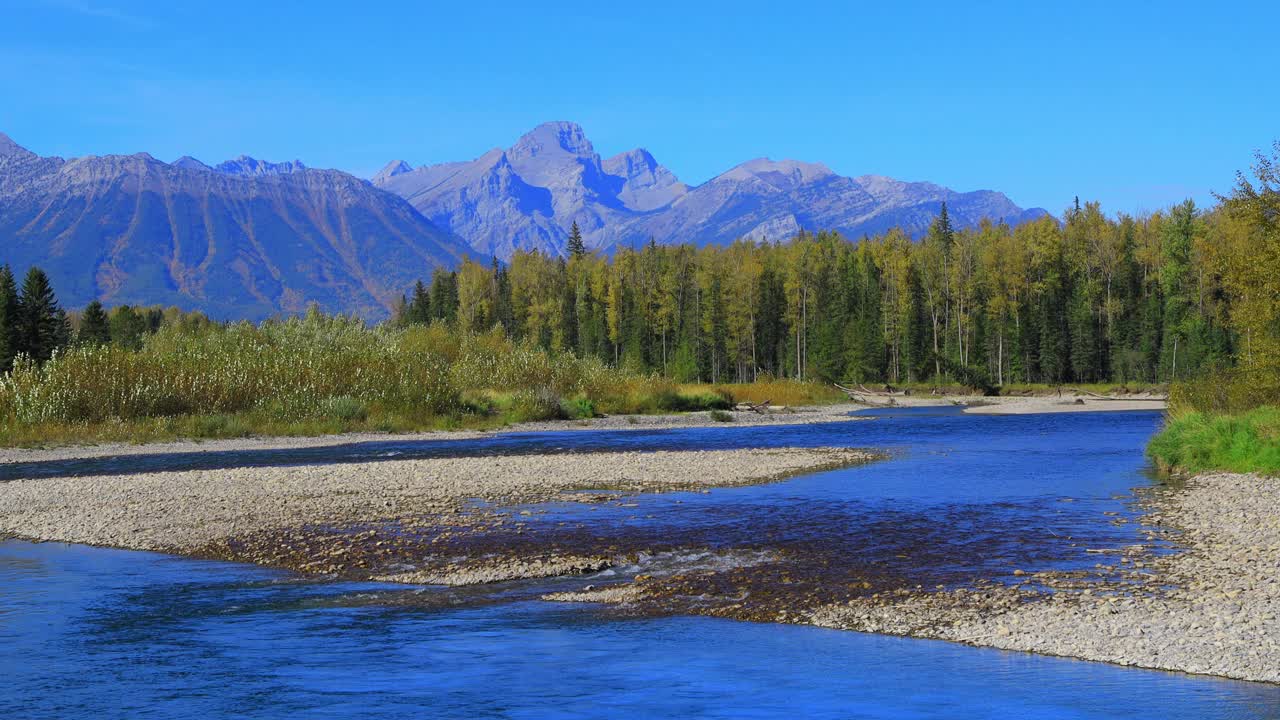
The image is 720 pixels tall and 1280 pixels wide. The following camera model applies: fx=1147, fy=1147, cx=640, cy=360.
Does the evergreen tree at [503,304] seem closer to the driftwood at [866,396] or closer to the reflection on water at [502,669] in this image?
the driftwood at [866,396]

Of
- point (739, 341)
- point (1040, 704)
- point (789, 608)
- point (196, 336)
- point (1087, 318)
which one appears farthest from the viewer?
point (739, 341)

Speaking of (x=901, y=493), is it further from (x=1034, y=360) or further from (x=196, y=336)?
(x=1034, y=360)

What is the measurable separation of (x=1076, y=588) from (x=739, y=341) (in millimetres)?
105881

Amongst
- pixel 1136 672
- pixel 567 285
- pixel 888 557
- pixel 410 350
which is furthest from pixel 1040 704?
pixel 567 285

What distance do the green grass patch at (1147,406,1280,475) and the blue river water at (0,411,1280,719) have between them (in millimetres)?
7857

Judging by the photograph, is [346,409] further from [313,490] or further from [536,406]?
[313,490]

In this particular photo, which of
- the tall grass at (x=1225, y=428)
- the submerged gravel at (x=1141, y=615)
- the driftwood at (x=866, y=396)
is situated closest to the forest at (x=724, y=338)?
the tall grass at (x=1225, y=428)

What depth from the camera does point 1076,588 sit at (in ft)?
47.1

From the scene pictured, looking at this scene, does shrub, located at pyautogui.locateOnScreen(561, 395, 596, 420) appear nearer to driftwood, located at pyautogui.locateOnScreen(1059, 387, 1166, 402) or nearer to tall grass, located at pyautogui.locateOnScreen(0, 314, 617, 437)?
tall grass, located at pyautogui.locateOnScreen(0, 314, 617, 437)

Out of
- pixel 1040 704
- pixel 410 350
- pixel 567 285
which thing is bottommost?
pixel 1040 704

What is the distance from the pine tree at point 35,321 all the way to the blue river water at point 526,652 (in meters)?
63.7

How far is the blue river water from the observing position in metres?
10.3

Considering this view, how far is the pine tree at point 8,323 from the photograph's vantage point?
239ft

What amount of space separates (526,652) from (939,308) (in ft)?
367
